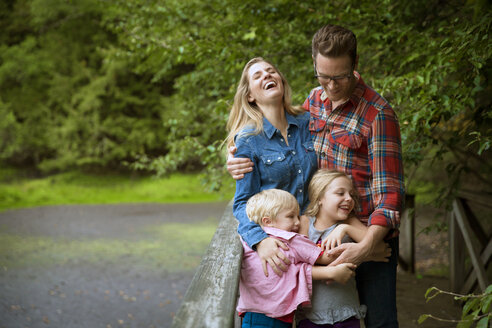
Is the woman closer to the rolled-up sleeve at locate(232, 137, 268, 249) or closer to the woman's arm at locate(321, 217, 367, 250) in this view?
the rolled-up sleeve at locate(232, 137, 268, 249)

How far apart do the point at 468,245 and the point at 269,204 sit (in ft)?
Answer: 9.87

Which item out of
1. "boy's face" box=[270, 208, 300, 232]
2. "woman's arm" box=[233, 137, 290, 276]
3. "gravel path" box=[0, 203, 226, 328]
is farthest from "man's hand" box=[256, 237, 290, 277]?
"gravel path" box=[0, 203, 226, 328]

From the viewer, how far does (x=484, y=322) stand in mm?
1740

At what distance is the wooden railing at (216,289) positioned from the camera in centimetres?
153

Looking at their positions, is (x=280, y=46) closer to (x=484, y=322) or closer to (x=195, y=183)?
(x=484, y=322)

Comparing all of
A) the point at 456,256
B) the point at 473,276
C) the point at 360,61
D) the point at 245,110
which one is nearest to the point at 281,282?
the point at 245,110

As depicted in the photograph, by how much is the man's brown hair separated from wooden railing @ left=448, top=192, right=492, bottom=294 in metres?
2.71

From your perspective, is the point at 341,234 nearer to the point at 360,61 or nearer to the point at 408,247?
the point at 360,61

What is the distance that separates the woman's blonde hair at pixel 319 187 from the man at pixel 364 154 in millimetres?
42

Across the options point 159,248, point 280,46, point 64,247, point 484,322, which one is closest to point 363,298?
point 484,322

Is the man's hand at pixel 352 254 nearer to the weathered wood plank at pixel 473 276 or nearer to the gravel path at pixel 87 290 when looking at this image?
the weathered wood plank at pixel 473 276

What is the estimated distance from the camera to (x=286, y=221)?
2201mm

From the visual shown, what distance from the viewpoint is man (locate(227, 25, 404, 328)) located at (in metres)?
2.07

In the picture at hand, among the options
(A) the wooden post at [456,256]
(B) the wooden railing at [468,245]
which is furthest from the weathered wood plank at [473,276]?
(A) the wooden post at [456,256]
